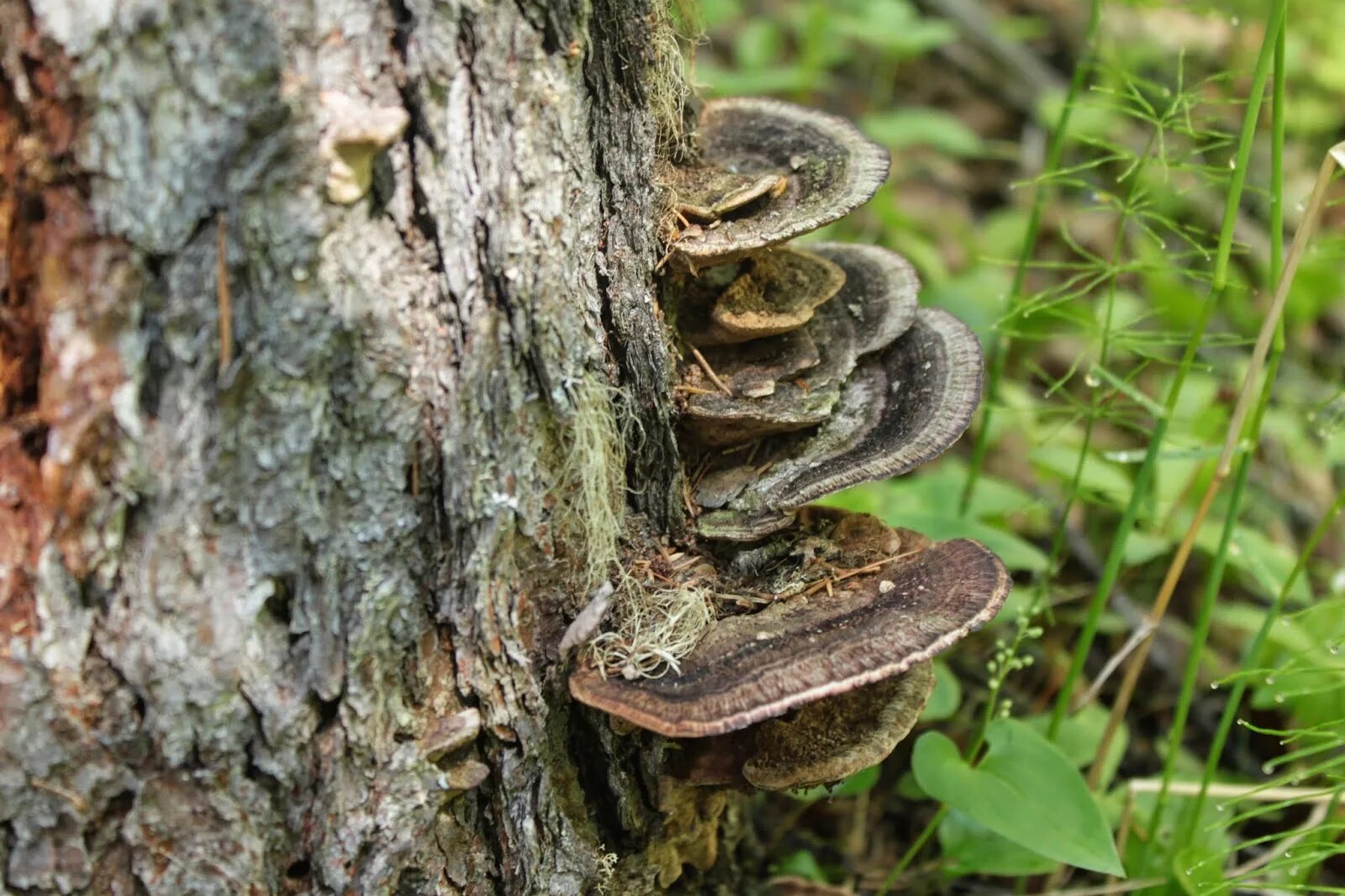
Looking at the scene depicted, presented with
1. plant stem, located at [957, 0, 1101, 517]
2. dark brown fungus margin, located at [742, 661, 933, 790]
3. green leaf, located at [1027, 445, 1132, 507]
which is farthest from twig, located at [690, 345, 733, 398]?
green leaf, located at [1027, 445, 1132, 507]

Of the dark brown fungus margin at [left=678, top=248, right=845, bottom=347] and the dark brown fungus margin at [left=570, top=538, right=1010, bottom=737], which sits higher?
the dark brown fungus margin at [left=678, top=248, right=845, bottom=347]

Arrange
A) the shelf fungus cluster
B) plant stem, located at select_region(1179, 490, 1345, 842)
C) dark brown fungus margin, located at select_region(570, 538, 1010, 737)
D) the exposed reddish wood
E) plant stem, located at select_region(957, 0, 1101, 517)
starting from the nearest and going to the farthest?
the exposed reddish wood, dark brown fungus margin, located at select_region(570, 538, 1010, 737), the shelf fungus cluster, plant stem, located at select_region(1179, 490, 1345, 842), plant stem, located at select_region(957, 0, 1101, 517)

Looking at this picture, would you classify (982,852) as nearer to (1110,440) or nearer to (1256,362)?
(1256,362)

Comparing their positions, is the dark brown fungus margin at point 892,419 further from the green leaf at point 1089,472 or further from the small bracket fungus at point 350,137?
the green leaf at point 1089,472

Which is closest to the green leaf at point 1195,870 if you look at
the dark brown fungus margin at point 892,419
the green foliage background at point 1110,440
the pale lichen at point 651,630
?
the green foliage background at point 1110,440

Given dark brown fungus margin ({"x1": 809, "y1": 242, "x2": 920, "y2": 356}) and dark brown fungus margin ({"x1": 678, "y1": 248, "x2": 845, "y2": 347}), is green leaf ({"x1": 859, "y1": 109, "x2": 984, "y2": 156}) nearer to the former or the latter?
dark brown fungus margin ({"x1": 809, "y1": 242, "x2": 920, "y2": 356})

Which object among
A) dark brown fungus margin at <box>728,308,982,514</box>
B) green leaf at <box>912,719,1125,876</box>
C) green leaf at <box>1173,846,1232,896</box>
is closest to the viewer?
dark brown fungus margin at <box>728,308,982,514</box>
